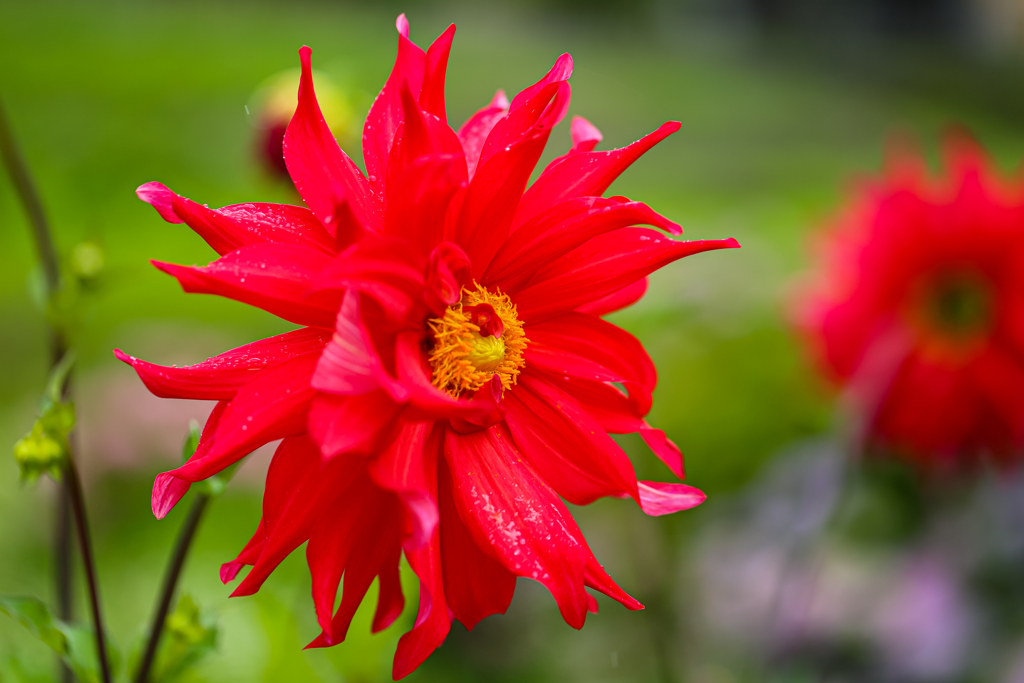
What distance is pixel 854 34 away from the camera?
17.8 feet

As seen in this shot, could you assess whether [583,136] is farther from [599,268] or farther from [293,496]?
[293,496]

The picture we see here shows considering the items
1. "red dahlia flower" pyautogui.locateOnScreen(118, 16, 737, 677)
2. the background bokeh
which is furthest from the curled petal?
the background bokeh

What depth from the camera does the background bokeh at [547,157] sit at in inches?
52.6

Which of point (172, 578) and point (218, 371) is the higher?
point (218, 371)

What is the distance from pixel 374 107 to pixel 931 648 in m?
1.34

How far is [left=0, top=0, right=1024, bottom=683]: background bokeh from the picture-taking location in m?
1.34

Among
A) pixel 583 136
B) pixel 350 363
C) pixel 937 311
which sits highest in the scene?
pixel 583 136

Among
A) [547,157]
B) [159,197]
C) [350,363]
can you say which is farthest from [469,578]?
[547,157]

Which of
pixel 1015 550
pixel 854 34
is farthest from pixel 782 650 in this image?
pixel 854 34

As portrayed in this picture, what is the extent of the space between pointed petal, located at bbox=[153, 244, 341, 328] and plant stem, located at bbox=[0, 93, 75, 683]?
0.29 m

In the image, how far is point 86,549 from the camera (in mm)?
467

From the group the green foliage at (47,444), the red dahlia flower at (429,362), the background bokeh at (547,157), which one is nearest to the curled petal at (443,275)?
the red dahlia flower at (429,362)

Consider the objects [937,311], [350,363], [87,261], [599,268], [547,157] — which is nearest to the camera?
[350,363]

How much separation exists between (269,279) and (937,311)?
3.80ft
